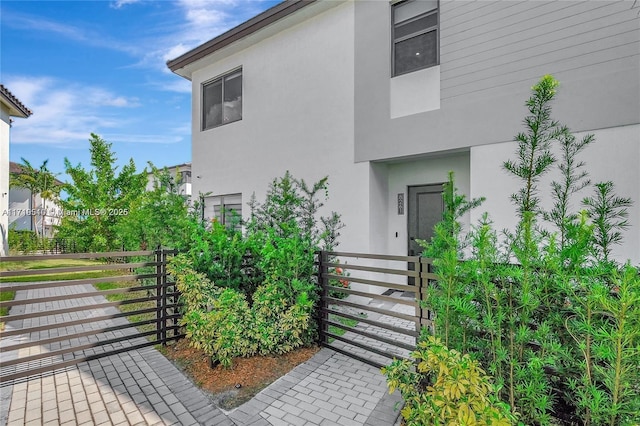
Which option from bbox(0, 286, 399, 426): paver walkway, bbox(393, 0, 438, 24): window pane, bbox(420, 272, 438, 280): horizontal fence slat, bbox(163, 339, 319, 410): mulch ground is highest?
bbox(393, 0, 438, 24): window pane

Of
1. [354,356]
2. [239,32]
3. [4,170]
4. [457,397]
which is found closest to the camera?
[457,397]

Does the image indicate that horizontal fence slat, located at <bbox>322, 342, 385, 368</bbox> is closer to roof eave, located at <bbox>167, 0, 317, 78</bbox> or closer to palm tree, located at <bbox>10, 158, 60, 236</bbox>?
roof eave, located at <bbox>167, 0, 317, 78</bbox>

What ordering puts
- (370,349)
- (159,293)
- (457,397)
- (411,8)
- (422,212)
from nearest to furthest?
(457,397)
(370,349)
(159,293)
(411,8)
(422,212)

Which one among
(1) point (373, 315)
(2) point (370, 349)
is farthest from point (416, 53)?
(2) point (370, 349)

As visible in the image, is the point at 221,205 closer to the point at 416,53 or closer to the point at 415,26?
the point at 416,53

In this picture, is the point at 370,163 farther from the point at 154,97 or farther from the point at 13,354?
the point at 154,97

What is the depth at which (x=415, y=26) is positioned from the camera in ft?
20.6

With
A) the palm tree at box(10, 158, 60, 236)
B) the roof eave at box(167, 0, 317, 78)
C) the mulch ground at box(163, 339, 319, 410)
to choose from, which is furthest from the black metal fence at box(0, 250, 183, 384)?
the palm tree at box(10, 158, 60, 236)

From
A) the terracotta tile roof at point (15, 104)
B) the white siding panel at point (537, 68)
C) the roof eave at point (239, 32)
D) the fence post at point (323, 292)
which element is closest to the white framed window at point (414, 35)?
the white siding panel at point (537, 68)

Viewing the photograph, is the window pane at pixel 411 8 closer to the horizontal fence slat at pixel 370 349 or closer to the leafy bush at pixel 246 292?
the leafy bush at pixel 246 292

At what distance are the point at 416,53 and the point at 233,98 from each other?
223 inches

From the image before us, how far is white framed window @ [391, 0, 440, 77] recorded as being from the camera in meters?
6.10

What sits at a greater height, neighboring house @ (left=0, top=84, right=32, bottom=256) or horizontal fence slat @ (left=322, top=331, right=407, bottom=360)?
neighboring house @ (left=0, top=84, right=32, bottom=256)

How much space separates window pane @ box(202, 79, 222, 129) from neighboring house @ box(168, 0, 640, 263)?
101 millimetres
